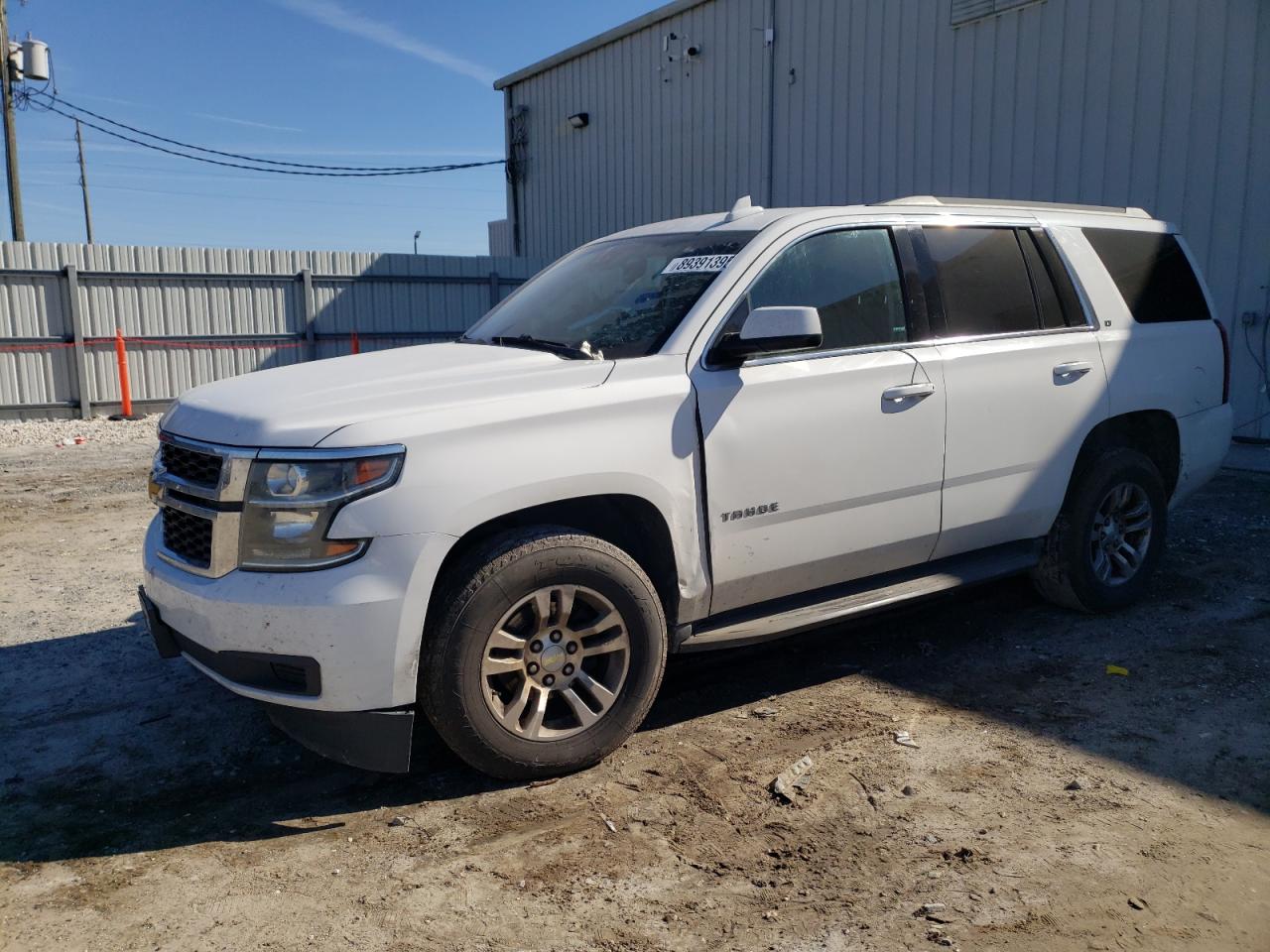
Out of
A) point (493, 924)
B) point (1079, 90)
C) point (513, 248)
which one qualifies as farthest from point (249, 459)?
point (513, 248)

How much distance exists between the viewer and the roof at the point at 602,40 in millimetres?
16505

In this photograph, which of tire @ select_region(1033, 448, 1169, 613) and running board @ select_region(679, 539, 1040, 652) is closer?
running board @ select_region(679, 539, 1040, 652)

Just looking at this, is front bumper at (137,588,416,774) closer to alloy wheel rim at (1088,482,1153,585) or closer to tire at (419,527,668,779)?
tire at (419,527,668,779)

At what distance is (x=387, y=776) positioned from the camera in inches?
146

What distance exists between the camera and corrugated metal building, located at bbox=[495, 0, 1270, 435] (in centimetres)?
949

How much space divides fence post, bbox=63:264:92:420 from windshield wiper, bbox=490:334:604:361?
13.4 metres

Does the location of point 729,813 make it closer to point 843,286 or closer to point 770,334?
point 770,334

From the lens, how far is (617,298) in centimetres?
422

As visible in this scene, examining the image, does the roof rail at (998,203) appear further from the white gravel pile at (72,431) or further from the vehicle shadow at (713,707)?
the white gravel pile at (72,431)

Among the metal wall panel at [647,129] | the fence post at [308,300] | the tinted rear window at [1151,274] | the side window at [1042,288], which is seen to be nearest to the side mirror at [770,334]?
the side window at [1042,288]

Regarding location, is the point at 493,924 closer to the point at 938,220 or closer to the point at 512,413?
the point at 512,413

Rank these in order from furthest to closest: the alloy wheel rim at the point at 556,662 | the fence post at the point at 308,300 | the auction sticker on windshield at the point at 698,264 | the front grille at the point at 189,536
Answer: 1. the fence post at the point at 308,300
2. the auction sticker on windshield at the point at 698,264
3. the alloy wheel rim at the point at 556,662
4. the front grille at the point at 189,536

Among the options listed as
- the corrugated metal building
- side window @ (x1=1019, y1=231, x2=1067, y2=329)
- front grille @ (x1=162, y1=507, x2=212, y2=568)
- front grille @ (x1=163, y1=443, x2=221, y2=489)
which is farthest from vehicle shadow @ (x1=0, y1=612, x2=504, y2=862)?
the corrugated metal building

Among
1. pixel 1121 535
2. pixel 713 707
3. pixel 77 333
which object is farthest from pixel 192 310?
pixel 1121 535
